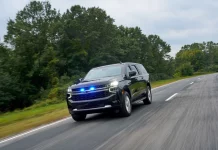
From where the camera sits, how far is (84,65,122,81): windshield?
1096 centimetres

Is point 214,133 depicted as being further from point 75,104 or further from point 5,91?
point 5,91

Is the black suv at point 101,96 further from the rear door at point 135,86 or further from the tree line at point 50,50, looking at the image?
the tree line at point 50,50

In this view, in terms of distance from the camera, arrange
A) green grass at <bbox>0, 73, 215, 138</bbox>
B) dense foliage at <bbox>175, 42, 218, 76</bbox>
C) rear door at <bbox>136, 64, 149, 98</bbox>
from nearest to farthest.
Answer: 1. green grass at <bbox>0, 73, 215, 138</bbox>
2. rear door at <bbox>136, 64, 149, 98</bbox>
3. dense foliage at <bbox>175, 42, 218, 76</bbox>

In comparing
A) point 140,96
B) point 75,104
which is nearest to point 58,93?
point 140,96

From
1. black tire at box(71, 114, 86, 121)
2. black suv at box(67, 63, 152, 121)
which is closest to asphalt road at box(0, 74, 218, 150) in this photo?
black suv at box(67, 63, 152, 121)

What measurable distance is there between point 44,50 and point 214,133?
40.5 meters

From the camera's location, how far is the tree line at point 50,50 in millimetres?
40406

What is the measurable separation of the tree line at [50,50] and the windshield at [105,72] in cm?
2489

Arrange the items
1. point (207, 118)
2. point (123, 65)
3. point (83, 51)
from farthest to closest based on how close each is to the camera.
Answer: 1. point (83, 51)
2. point (123, 65)
3. point (207, 118)

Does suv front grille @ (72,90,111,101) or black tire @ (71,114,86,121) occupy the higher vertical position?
suv front grille @ (72,90,111,101)

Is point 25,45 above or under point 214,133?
above

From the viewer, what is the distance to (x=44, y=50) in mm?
44875

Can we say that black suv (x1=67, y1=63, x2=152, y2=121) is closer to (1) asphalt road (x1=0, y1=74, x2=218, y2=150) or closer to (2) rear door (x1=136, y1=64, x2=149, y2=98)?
(1) asphalt road (x1=0, y1=74, x2=218, y2=150)

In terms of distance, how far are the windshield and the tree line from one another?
81.6 feet
